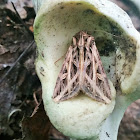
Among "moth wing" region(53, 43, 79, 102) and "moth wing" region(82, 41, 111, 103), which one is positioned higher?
"moth wing" region(82, 41, 111, 103)

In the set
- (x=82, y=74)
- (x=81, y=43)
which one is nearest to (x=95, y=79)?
(x=82, y=74)

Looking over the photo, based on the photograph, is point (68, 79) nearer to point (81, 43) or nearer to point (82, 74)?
point (82, 74)

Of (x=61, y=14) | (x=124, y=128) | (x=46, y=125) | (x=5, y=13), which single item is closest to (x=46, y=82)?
(x=61, y=14)

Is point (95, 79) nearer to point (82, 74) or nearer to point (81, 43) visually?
point (82, 74)

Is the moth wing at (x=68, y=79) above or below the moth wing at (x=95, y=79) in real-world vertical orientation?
below
